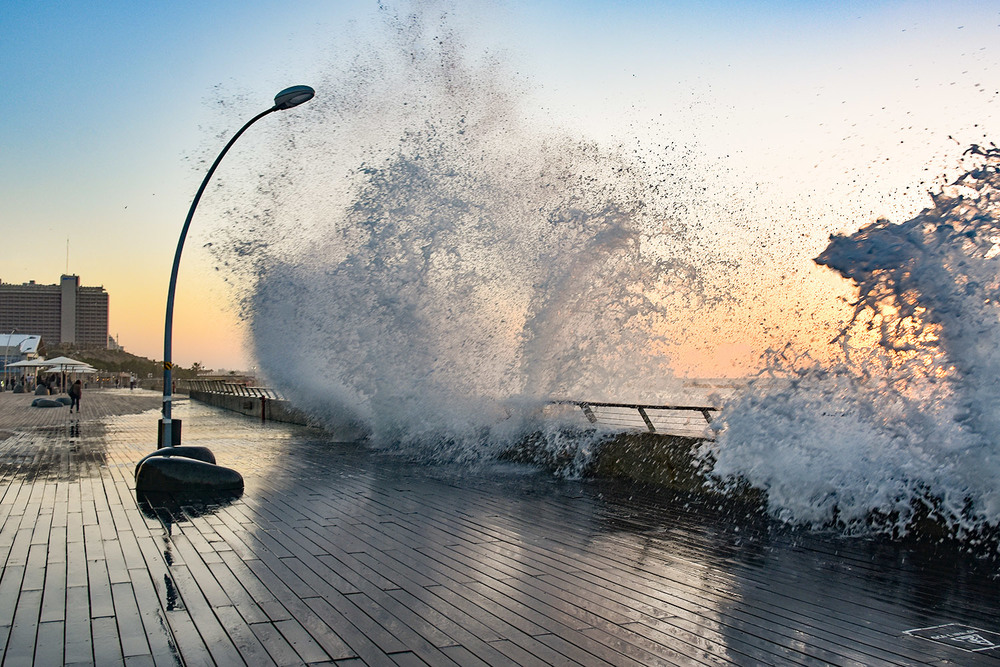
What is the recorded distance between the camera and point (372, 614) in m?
4.39

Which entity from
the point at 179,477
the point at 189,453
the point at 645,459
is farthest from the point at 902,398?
the point at 189,453

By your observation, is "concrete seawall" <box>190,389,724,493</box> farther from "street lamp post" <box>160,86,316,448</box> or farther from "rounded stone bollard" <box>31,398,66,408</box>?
"rounded stone bollard" <box>31,398,66,408</box>

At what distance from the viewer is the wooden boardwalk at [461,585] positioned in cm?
386

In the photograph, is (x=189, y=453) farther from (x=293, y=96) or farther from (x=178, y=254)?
(x=293, y=96)

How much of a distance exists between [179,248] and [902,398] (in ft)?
36.9

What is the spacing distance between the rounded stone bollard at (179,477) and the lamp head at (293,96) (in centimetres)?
569

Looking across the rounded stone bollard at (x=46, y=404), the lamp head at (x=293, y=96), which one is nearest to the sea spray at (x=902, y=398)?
the lamp head at (x=293, y=96)

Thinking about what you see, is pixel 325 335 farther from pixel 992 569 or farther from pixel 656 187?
pixel 992 569

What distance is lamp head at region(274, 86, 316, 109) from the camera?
11562 millimetres

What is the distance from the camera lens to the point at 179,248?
1310 centimetres

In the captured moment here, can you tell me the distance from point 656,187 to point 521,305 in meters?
3.00

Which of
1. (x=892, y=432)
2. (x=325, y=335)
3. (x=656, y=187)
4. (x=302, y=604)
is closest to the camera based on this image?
(x=302, y=604)

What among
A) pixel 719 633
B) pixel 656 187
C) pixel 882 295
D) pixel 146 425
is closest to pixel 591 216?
pixel 656 187

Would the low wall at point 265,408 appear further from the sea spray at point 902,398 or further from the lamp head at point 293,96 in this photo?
the sea spray at point 902,398
